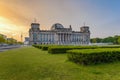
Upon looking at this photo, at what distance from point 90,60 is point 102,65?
3.18ft

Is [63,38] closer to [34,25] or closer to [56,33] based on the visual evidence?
[56,33]

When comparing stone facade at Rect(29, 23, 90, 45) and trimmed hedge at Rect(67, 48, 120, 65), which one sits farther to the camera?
stone facade at Rect(29, 23, 90, 45)

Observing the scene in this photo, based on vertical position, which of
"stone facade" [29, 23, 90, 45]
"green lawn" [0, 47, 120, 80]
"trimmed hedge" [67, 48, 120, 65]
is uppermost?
"stone facade" [29, 23, 90, 45]

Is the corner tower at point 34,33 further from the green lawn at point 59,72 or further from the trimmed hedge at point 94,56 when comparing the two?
the green lawn at point 59,72

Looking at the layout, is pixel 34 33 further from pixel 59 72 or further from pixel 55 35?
pixel 59 72

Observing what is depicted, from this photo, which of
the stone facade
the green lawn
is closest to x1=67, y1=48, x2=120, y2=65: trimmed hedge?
the green lawn

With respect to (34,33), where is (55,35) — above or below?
below

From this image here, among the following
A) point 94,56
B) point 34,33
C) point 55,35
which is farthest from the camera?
Answer: point 55,35

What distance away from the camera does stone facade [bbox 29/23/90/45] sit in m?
141

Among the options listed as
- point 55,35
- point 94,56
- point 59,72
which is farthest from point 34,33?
point 59,72

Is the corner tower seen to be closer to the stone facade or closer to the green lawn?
the stone facade

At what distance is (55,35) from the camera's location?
475 feet

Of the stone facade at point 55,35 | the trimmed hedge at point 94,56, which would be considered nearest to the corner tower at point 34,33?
the stone facade at point 55,35

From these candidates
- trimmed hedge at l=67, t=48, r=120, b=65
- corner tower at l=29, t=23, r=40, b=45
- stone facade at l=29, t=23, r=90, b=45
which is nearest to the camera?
trimmed hedge at l=67, t=48, r=120, b=65
